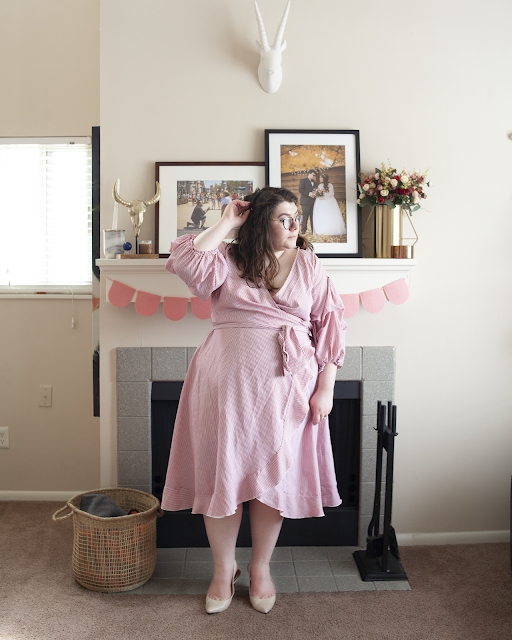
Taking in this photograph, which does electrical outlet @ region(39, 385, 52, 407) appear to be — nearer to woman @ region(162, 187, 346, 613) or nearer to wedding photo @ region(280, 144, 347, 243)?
woman @ region(162, 187, 346, 613)

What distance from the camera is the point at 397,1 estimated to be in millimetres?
2156

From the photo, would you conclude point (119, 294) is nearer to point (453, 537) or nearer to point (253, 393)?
point (253, 393)

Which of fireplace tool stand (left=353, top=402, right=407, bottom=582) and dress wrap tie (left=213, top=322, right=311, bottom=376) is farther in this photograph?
fireplace tool stand (left=353, top=402, right=407, bottom=582)

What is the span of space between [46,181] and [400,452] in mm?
2171

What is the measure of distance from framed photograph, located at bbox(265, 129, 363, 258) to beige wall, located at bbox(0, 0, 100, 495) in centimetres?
111

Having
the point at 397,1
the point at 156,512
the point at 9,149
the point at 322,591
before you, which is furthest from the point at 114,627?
the point at 397,1

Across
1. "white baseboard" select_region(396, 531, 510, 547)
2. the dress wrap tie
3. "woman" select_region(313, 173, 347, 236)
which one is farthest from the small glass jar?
"white baseboard" select_region(396, 531, 510, 547)

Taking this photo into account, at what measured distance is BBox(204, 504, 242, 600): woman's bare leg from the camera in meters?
1.75

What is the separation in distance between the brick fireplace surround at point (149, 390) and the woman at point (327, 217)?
1.61 ft

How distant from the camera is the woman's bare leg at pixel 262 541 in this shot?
177cm

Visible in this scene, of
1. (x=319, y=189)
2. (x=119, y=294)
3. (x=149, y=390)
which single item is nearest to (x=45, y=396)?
(x=149, y=390)

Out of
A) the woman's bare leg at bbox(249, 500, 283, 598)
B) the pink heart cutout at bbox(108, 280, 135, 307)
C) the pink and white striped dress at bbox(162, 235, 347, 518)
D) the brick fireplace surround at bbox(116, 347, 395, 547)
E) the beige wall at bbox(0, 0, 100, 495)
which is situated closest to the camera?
the pink and white striped dress at bbox(162, 235, 347, 518)

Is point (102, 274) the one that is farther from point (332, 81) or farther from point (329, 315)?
point (332, 81)

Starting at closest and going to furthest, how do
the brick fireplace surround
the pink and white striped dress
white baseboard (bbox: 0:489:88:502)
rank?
1. the pink and white striped dress
2. the brick fireplace surround
3. white baseboard (bbox: 0:489:88:502)
